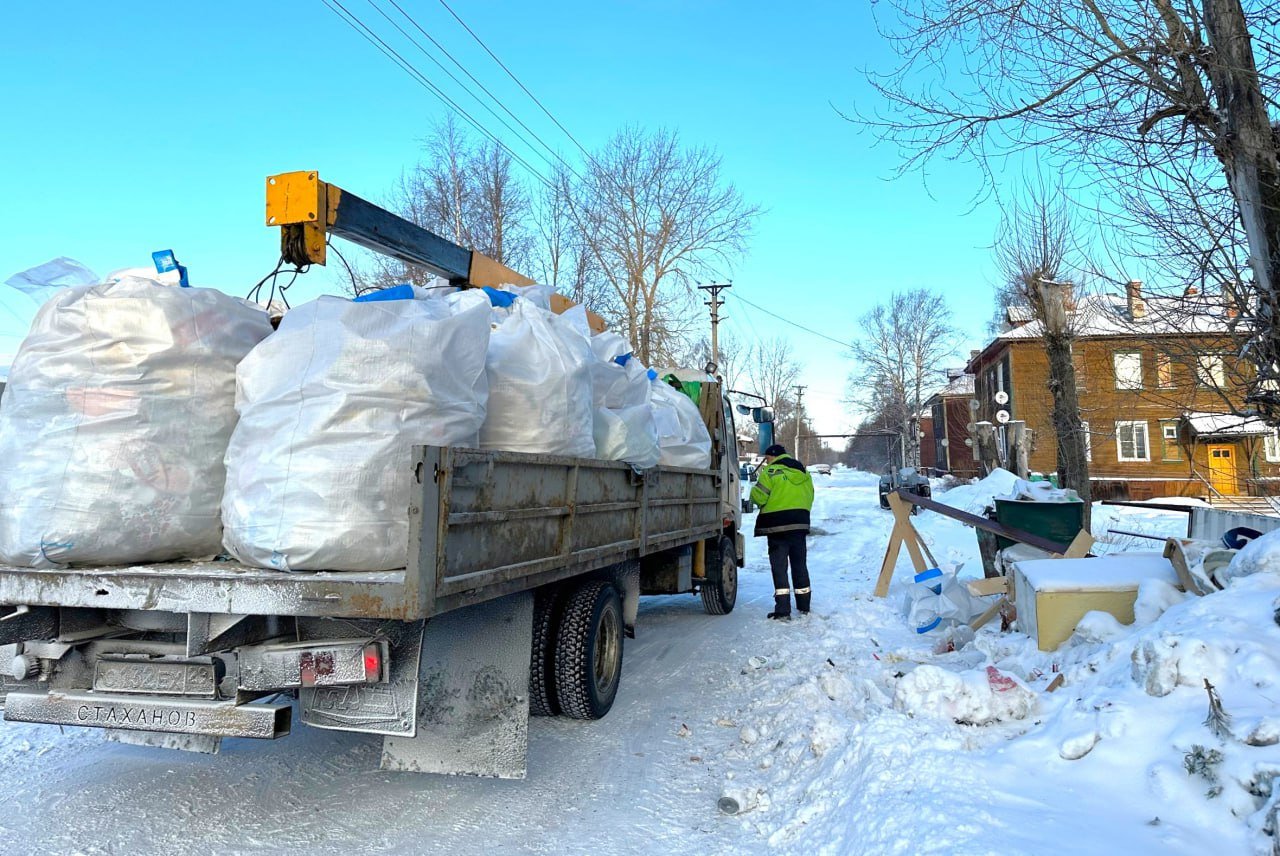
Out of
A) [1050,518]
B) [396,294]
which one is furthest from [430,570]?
[1050,518]

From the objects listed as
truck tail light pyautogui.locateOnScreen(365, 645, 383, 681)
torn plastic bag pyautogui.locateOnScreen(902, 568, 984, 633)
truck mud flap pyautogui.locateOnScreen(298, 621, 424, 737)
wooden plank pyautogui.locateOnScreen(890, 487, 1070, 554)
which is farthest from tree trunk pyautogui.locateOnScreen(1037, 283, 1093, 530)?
truck tail light pyautogui.locateOnScreen(365, 645, 383, 681)

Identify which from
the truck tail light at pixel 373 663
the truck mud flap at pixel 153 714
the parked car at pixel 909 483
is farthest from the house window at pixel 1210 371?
the parked car at pixel 909 483

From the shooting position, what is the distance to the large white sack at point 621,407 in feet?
16.1

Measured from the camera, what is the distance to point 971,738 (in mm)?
3602

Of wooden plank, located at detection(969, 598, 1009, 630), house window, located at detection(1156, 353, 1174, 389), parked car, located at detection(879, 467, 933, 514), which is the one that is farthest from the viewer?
parked car, located at detection(879, 467, 933, 514)

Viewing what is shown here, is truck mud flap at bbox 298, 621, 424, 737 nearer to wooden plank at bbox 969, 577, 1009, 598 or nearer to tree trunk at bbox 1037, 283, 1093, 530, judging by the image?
wooden plank at bbox 969, 577, 1009, 598

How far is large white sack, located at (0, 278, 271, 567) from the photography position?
323 centimetres

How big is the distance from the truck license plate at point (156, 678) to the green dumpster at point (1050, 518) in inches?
275

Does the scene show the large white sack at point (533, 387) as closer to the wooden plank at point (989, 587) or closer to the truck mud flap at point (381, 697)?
the truck mud flap at point (381, 697)

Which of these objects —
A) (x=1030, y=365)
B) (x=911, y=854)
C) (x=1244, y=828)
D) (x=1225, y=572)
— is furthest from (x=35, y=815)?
(x=1030, y=365)

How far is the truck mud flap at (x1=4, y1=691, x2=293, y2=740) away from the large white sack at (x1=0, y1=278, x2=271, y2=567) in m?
0.55

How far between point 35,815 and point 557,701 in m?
2.44

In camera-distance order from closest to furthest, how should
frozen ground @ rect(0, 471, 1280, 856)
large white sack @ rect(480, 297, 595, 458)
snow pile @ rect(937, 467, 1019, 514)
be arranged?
frozen ground @ rect(0, 471, 1280, 856) < large white sack @ rect(480, 297, 595, 458) < snow pile @ rect(937, 467, 1019, 514)

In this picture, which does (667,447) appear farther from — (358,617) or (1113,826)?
(1113,826)
